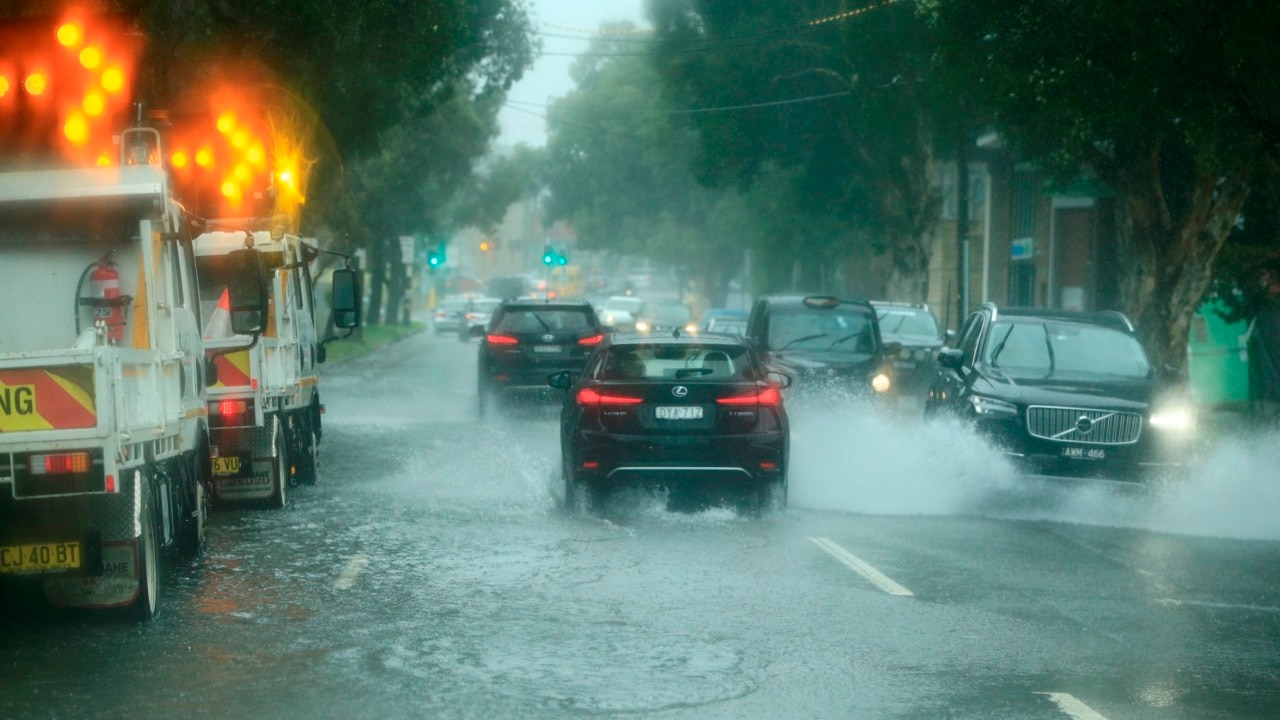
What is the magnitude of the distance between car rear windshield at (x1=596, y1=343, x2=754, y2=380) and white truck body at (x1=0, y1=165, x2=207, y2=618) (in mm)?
3587

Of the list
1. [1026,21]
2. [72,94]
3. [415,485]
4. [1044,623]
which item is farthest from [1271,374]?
[72,94]

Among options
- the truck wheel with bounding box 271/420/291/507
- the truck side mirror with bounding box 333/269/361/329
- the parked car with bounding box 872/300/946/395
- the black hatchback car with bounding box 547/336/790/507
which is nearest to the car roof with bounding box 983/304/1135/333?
the black hatchback car with bounding box 547/336/790/507

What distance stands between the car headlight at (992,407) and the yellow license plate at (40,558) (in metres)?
8.83

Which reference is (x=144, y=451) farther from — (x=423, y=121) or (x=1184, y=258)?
(x=423, y=121)

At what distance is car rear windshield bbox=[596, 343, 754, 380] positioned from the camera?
14195mm

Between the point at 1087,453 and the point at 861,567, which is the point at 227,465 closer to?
the point at 861,567

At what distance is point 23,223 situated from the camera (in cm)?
1035

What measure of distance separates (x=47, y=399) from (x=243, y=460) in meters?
6.32

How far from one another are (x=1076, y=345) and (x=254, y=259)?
8.62 meters

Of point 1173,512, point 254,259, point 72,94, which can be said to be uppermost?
point 72,94

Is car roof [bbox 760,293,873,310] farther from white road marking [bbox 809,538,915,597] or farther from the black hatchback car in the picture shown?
white road marking [bbox 809,538,915,597]

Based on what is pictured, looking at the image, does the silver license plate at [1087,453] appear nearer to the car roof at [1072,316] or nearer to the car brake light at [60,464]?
the car roof at [1072,316]

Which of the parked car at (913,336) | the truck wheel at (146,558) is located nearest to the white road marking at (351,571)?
the truck wheel at (146,558)

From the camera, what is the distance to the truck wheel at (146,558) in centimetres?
939
